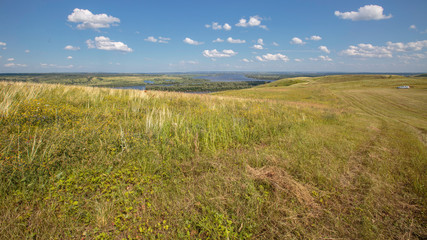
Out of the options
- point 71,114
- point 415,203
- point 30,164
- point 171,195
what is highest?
point 71,114

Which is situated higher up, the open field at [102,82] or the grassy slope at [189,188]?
the open field at [102,82]

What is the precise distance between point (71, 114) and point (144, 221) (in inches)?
220

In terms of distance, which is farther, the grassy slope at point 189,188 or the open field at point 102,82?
the open field at point 102,82

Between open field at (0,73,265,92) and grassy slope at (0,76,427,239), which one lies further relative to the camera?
open field at (0,73,265,92)

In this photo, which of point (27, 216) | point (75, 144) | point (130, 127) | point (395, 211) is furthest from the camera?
point (130, 127)

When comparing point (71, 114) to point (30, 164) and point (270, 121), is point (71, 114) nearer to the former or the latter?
point (30, 164)

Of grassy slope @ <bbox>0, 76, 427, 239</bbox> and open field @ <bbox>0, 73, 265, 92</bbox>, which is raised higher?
open field @ <bbox>0, 73, 265, 92</bbox>

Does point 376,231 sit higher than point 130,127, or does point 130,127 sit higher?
point 130,127

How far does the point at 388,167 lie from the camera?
5.03 metres

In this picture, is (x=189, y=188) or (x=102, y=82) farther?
(x=102, y=82)

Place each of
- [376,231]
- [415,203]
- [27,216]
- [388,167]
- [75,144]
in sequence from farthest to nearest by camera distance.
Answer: [388,167] < [75,144] < [415,203] < [376,231] < [27,216]

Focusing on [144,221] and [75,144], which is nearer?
[144,221]

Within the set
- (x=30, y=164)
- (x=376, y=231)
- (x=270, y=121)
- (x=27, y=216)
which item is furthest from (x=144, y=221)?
(x=270, y=121)

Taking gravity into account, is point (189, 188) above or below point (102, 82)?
below
